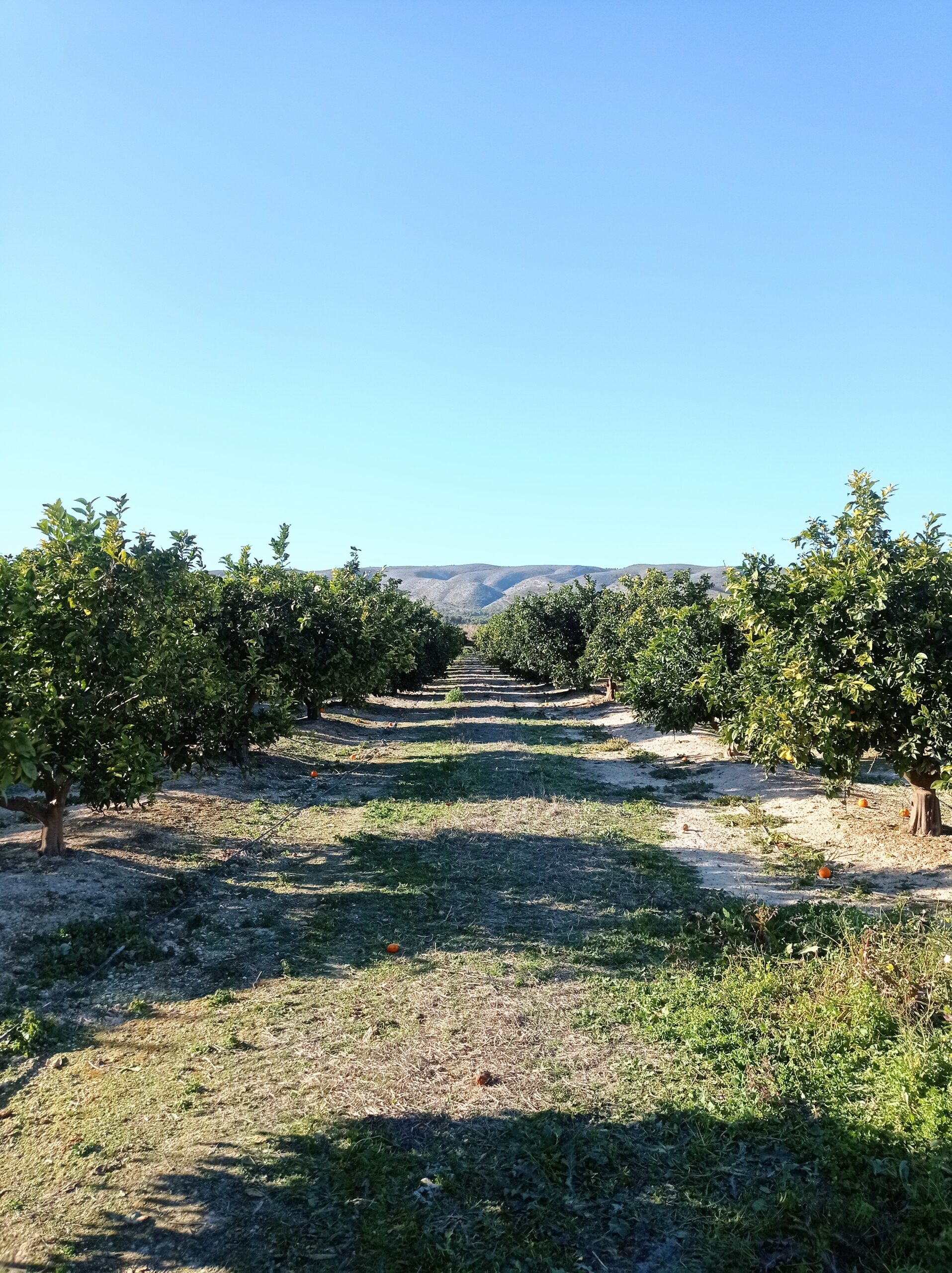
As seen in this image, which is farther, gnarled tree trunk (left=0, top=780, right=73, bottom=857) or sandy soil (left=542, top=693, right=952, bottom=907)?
gnarled tree trunk (left=0, top=780, right=73, bottom=857)

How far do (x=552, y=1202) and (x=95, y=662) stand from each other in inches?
337

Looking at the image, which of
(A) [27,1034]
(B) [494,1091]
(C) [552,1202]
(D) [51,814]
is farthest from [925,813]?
(D) [51,814]

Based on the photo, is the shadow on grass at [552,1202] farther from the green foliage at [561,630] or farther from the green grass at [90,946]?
the green foliage at [561,630]

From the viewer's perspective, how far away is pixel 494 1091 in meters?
5.84

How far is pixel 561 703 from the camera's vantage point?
43.6 meters

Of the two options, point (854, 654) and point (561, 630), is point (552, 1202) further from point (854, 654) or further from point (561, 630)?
point (561, 630)

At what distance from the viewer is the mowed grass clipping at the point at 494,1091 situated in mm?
4461

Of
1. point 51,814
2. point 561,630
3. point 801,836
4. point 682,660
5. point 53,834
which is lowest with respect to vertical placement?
point 801,836

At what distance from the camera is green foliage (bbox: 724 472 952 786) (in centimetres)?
1048

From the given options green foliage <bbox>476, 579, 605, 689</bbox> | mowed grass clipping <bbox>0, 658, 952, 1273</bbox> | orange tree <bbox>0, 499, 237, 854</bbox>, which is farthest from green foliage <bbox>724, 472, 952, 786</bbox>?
green foliage <bbox>476, 579, 605, 689</bbox>

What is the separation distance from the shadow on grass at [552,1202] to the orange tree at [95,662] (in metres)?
5.67

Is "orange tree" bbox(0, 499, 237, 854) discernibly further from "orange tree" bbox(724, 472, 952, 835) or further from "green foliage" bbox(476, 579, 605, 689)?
"green foliage" bbox(476, 579, 605, 689)

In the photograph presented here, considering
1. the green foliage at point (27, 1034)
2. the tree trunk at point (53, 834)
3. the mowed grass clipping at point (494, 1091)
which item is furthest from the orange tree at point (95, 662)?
the green foliage at point (27, 1034)

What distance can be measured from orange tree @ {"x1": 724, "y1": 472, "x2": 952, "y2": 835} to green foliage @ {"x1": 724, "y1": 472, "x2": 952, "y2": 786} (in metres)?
0.02
